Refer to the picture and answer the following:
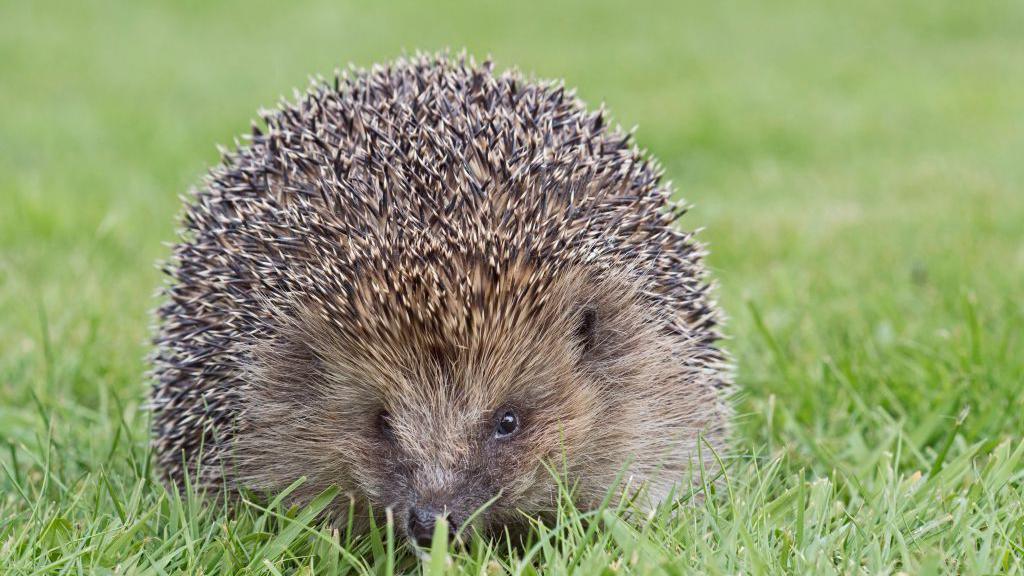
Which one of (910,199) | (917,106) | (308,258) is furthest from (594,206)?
(917,106)

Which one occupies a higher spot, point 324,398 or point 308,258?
point 308,258


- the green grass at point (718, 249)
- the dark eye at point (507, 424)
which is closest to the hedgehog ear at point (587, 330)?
the dark eye at point (507, 424)

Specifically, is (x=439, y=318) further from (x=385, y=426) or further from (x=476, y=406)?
(x=385, y=426)

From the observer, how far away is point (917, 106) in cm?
1026

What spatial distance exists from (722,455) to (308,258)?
1358mm

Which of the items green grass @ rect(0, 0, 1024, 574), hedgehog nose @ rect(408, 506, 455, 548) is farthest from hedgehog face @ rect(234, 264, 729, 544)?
green grass @ rect(0, 0, 1024, 574)

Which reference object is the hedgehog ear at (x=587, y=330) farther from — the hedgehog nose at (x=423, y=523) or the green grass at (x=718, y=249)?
the hedgehog nose at (x=423, y=523)

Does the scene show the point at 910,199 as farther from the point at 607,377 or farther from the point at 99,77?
the point at 99,77

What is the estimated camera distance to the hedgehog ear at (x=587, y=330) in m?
3.22

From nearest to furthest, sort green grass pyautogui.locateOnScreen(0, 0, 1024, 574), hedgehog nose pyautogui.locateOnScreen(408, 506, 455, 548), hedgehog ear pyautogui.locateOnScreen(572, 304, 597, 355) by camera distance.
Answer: hedgehog nose pyautogui.locateOnScreen(408, 506, 455, 548), green grass pyautogui.locateOnScreen(0, 0, 1024, 574), hedgehog ear pyautogui.locateOnScreen(572, 304, 597, 355)

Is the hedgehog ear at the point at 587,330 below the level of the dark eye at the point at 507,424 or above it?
above

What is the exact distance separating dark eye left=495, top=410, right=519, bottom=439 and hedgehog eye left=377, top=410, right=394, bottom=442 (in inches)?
10.9

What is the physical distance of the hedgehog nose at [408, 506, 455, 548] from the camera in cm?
269

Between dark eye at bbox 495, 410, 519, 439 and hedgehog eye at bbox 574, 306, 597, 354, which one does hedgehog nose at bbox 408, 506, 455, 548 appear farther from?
hedgehog eye at bbox 574, 306, 597, 354
